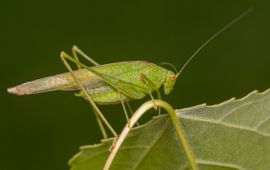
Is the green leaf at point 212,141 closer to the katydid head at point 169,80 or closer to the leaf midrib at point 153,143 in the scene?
the leaf midrib at point 153,143

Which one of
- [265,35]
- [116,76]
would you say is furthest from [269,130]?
[265,35]

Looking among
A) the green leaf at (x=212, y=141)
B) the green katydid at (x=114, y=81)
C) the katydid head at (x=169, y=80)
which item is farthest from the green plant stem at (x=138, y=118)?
the katydid head at (x=169, y=80)

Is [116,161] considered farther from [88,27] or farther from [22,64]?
[88,27]

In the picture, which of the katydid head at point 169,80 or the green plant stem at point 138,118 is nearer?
the green plant stem at point 138,118

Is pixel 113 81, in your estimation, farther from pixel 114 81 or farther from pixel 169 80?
pixel 169 80

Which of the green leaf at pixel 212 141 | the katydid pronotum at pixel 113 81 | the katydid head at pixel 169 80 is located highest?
the katydid pronotum at pixel 113 81

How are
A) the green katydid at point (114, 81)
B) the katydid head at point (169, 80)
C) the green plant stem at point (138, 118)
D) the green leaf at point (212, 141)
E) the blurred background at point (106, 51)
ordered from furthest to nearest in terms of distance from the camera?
the blurred background at point (106, 51)
the katydid head at point (169, 80)
the green katydid at point (114, 81)
the green leaf at point (212, 141)
the green plant stem at point (138, 118)

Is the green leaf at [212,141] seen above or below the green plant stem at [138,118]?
below
